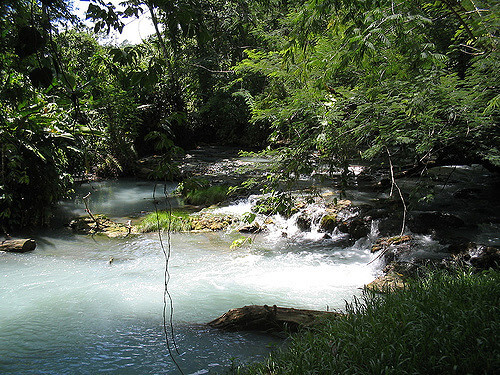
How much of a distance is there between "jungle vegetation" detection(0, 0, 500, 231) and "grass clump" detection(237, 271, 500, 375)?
187 centimetres

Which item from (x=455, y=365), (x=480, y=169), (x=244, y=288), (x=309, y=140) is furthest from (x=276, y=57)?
(x=480, y=169)

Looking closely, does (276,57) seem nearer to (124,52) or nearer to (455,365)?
(124,52)

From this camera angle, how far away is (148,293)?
225 inches

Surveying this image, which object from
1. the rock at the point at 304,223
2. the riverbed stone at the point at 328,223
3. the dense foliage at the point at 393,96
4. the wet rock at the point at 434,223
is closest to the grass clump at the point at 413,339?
the dense foliage at the point at 393,96

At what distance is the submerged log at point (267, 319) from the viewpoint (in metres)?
4.23

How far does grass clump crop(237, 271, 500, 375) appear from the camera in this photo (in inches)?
99.7

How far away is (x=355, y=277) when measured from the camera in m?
6.38

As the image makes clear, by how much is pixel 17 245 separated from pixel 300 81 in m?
6.23

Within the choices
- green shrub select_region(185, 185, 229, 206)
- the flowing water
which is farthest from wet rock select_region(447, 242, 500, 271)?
green shrub select_region(185, 185, 229, 206)

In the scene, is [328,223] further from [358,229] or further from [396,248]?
[396,248]

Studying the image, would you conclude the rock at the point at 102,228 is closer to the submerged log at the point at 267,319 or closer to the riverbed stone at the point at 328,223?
the riverbed stone at the point at 328,223

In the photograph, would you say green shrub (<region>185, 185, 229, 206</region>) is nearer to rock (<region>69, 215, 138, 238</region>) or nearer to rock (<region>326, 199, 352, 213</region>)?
rock (<region>69, 215, 138, 238</region>)

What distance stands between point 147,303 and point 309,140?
3313 millimetres

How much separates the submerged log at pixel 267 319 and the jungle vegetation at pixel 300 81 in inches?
72.2
